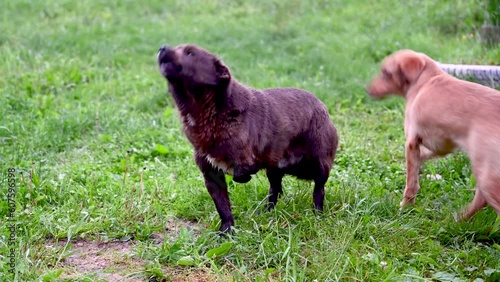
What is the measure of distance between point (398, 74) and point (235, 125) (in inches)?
75.3

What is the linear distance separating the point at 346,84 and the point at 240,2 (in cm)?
584

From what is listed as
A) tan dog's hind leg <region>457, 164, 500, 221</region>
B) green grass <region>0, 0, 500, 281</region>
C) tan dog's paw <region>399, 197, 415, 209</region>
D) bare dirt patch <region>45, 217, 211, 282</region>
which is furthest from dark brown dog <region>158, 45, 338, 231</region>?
tan dog's hind leg <region>457, 164, 500, 221</region>

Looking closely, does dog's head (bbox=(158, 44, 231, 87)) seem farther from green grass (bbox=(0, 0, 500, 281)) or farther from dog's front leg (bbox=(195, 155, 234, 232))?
green grass (bbox=(0, 0, 500, 281))

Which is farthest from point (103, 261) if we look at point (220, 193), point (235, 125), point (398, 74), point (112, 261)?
point (398, 74)

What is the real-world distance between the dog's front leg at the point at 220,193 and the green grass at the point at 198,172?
0.14 m

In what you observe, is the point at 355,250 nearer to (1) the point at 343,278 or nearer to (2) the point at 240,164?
(1) the point at 343,278

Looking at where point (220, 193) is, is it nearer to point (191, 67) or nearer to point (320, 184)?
point (320, 184)

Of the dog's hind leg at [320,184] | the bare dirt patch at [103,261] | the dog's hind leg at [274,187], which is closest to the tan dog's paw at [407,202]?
the dog's hind leg at [320,184]

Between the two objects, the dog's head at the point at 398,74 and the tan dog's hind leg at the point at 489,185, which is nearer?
the tan dog's hind leg at the point at 489,185

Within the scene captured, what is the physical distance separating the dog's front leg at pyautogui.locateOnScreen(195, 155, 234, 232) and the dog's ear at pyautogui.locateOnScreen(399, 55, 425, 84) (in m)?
1.96

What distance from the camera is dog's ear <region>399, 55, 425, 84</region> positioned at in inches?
217

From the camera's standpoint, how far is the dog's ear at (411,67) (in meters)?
5.52

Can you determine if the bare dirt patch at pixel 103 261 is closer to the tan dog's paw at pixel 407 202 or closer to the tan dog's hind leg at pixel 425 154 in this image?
the tan dog's paw at pixel 407 202

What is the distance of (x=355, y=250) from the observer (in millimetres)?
4285
